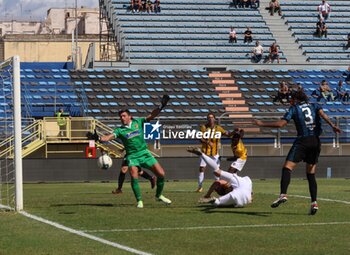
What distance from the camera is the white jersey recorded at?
1636 centimetres

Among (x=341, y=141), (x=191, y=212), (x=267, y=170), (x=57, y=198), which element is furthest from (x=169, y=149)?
(x=191, y=212)

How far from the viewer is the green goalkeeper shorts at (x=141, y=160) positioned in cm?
1685

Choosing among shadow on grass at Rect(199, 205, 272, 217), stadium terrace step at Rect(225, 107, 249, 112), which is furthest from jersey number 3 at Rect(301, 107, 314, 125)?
stadium terrace step at Rect(225, 107, 249, 112)

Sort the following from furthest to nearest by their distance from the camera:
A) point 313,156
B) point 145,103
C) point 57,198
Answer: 1. point 145,103
2. point 57,198
3. point 313,156

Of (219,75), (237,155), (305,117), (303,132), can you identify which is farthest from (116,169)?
(305,117)

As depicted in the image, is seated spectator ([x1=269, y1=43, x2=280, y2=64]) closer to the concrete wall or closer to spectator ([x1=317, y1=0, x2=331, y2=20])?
spectator ([x1=317, y1=0, x2=331, y2=20])

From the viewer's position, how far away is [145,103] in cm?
4431

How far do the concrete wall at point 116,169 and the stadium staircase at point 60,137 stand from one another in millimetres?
2322

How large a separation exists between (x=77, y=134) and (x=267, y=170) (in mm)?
7822

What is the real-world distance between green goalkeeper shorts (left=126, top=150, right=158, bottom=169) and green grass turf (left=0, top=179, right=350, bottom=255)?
2.61 ft

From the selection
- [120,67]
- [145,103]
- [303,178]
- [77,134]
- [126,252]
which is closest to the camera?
[126,252]

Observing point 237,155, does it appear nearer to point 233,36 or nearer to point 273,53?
point 273,53

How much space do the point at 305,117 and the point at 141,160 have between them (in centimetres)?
352

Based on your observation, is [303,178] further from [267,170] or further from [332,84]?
[332,84]
